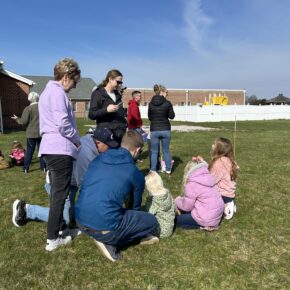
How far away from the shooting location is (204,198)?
4.64 metres

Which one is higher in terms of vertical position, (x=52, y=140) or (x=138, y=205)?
(x=52, y=140)

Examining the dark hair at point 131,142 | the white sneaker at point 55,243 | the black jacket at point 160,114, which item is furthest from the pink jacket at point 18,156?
the dark hair at point 131,142

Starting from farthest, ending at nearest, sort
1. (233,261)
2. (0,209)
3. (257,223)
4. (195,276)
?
(0,209) → (257,223) → (233,261) → (195,276)

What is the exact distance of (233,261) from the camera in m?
3.92

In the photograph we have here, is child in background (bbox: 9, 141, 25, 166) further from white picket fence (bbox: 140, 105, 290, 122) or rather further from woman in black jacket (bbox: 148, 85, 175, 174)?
white picket fence (bbox: 140, 105, 290, 122)

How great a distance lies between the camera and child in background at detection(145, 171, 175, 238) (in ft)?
14.6

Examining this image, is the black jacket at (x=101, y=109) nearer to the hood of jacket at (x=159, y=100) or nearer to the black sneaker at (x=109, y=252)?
the black sneaker at (x=109, y=252)

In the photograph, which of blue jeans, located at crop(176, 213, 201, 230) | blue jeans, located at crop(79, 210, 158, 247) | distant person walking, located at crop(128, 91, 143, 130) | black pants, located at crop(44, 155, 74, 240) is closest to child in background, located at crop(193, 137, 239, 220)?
blue jeans, located at crop(176, 213, 201, 230)

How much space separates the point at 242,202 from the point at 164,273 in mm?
2763

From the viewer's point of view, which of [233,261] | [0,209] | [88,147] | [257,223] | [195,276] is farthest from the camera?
[0,209]

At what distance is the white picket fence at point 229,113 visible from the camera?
114 feet

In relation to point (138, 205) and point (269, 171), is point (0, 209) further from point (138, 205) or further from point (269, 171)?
point (269, 171)

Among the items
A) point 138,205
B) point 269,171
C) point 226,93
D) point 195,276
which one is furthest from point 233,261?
point 226,93

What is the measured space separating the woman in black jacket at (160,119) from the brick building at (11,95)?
60.1 feet
